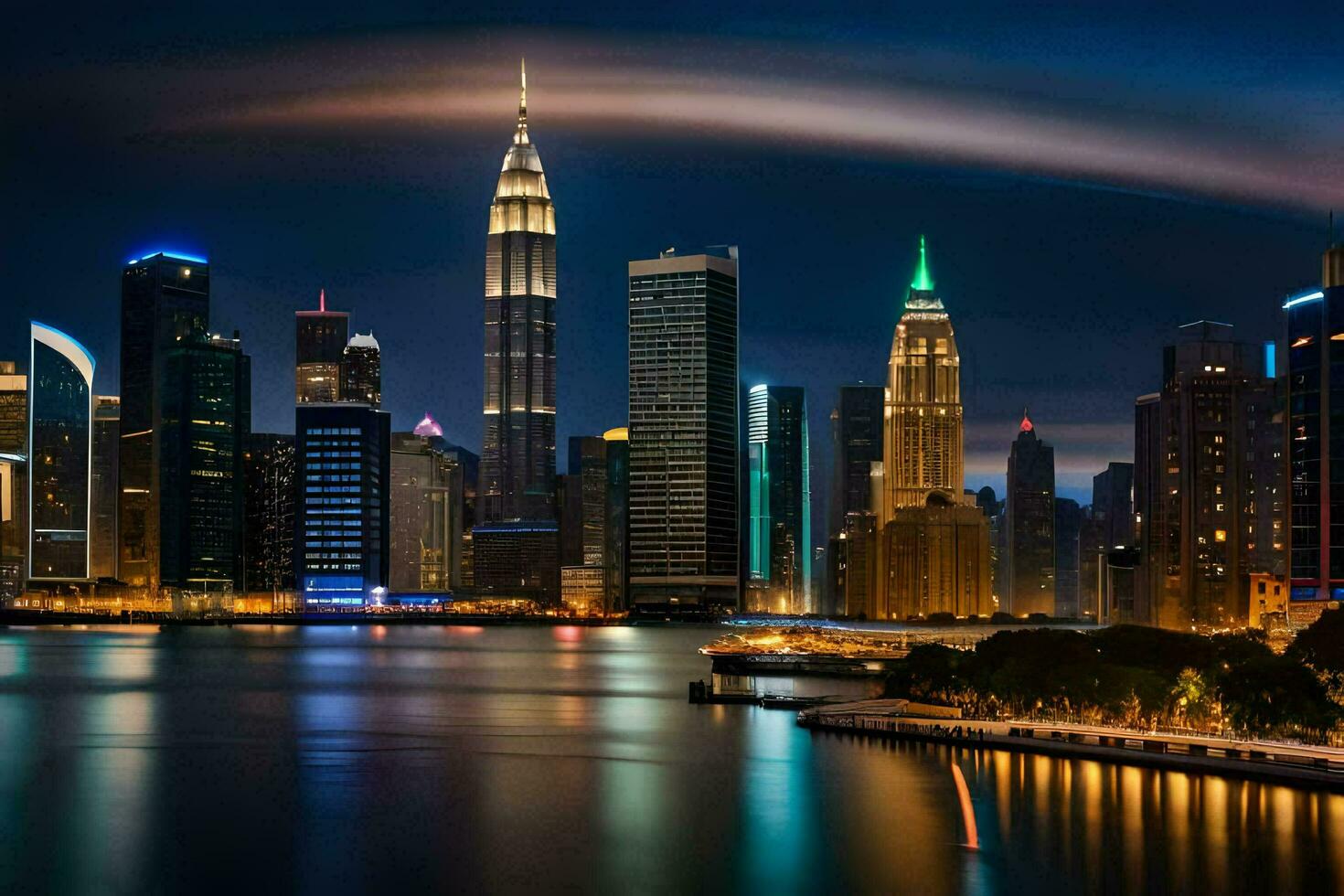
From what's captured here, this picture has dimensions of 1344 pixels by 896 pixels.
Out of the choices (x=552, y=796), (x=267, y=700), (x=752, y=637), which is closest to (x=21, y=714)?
(x=267, y=700)

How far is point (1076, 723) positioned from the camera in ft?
246

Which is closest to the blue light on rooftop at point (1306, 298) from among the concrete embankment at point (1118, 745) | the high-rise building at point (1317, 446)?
the high-rise building at point (1317, 446)

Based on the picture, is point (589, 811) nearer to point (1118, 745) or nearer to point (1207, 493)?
point (1118, 745)

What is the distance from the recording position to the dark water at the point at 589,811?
48000mm

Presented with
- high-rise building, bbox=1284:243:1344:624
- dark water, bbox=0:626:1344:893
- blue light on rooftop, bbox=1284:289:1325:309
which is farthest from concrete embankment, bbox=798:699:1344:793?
blue light on rooftop, bbox=1284:289:1325:309

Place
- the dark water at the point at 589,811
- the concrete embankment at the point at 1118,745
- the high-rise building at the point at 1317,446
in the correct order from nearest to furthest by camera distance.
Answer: the dark water at the point at 589,811, the concrete embankment at the point at 1118,745, the high-rise building at the point at 1317,446

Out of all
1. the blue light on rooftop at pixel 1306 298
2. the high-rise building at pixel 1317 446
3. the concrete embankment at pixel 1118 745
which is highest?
the blue light on rooftop at pixel 1306 298

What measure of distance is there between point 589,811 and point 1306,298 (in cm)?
5711

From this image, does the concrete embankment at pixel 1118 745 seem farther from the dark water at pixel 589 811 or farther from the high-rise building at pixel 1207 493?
the high-rise building at pixel 1207 493

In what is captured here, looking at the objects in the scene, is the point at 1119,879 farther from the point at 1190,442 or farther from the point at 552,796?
the point at 1190,442

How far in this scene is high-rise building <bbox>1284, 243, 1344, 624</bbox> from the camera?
96.4 m

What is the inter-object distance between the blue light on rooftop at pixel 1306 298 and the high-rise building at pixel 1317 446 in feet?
0.22

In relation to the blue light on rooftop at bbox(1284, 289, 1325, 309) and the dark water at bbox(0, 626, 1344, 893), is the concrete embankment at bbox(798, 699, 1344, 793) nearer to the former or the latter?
the dark water at bbox(0, 626, 1344, 893)

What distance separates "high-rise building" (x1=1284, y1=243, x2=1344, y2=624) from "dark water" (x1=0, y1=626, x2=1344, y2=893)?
29.6 meters
